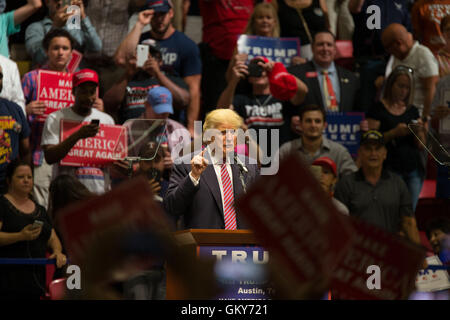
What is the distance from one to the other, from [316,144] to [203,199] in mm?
2030

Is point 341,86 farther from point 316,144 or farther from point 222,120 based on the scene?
point 222,120

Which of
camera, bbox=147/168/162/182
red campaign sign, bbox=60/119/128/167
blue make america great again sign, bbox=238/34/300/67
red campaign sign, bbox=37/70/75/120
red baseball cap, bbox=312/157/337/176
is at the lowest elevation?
camera, bbox=147/168/162/182

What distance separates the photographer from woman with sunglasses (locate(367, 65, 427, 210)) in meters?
6.25

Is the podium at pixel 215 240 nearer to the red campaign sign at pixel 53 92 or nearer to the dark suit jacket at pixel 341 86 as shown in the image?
the red campaign sign at pixel 53 92

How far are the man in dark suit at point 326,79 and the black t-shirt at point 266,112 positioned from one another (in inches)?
11.8

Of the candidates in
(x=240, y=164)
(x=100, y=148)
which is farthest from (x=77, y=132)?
(x=240, y=164)

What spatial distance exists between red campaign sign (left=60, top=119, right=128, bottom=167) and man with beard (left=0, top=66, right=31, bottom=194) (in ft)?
1.27

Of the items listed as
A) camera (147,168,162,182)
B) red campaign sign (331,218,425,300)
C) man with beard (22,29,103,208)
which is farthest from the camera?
man with beard (22,29,103,208)

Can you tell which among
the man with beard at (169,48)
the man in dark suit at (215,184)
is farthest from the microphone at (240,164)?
the man with beard at (169,48)

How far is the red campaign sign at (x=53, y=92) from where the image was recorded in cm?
593

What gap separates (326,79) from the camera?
6590 millimetres

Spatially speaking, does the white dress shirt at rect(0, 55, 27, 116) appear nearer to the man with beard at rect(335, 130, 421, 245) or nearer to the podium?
the man with beard at rect(335, 130, 421, 245)

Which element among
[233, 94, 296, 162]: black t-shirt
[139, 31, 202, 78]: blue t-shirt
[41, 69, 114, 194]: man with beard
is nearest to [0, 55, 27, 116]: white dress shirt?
[41, 69, 114, 194]: man with beard
